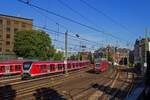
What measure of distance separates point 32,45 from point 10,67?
1567 inches

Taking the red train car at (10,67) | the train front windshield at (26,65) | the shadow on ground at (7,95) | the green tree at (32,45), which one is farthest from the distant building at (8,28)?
the shadow on ground at (7,95)

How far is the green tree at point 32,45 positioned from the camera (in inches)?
3765

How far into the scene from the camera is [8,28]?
115 metres

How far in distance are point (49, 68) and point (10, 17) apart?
2380 inches

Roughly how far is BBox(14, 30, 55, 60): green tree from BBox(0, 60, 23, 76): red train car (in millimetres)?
33503

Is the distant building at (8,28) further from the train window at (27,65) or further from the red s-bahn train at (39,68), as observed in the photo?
the train window at (27,65)

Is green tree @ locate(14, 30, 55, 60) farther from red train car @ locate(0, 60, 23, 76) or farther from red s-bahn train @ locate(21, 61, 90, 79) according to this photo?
red train car @ locate(0, 60, 23, 76)

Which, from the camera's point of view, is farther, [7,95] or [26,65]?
[26,65]

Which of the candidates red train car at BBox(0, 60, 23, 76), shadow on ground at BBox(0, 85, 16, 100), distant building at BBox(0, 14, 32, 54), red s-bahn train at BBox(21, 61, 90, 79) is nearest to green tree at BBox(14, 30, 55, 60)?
distant building at BBox(0, 14, 32, 54)

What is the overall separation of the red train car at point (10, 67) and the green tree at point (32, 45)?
33.5m

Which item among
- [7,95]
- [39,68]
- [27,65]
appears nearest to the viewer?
[7,95]

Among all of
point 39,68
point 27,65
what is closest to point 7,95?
point 27,65

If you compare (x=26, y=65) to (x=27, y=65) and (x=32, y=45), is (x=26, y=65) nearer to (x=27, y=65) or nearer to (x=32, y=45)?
(x=27, y=65)

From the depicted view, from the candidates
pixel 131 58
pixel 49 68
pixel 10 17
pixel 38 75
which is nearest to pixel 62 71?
pixel 49 68
